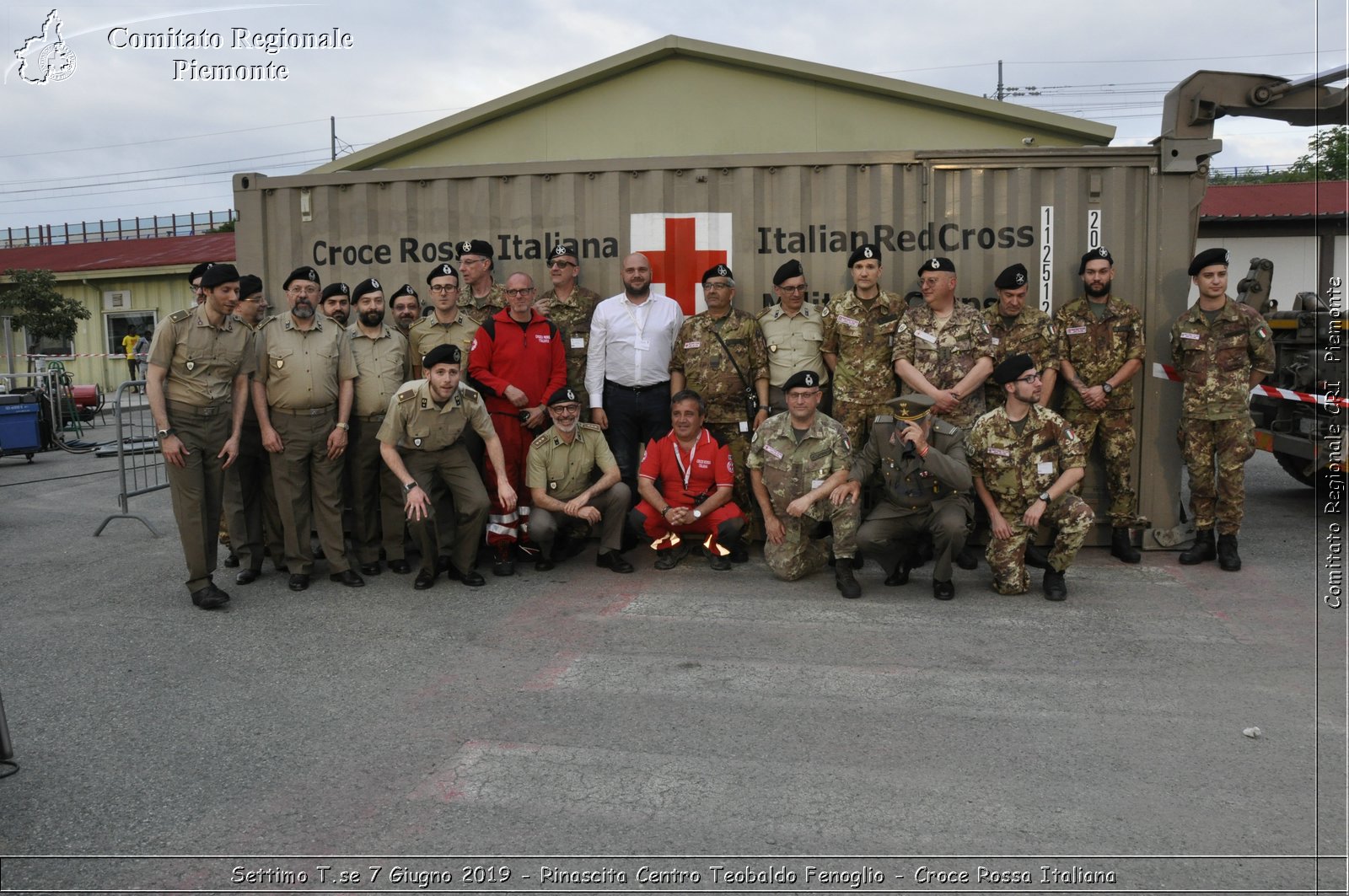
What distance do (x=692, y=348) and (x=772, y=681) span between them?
9.58ft

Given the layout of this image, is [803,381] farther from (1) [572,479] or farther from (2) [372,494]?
(2) [372,494]

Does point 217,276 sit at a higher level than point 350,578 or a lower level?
higher

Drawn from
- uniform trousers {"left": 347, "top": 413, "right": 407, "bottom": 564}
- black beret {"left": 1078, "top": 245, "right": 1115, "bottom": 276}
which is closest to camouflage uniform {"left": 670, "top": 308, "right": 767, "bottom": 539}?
uniform trousers {"left": 347, "top": 413, "right": 407, "bottom": 564}

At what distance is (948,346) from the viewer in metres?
6.35

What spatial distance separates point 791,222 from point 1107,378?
2413 mm

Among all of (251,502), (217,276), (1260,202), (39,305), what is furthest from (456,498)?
(1260,202)

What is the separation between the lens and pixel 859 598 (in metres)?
5.76

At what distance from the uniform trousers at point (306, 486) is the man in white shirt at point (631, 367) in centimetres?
180

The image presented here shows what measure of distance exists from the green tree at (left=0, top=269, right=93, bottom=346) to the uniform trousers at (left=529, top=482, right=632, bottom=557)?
2155cm

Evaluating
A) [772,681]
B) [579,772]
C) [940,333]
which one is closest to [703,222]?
[940,333]

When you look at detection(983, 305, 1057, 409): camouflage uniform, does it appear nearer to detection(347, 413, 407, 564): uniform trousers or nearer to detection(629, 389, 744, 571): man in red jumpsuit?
detection(629, 389, 744, 571): man in red jumpsuit

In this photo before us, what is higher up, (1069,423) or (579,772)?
(1069,423)

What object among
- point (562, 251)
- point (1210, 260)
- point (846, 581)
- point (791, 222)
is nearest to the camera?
point (846, 581)

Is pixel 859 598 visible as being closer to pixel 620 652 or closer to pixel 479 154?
pixel 620 652
